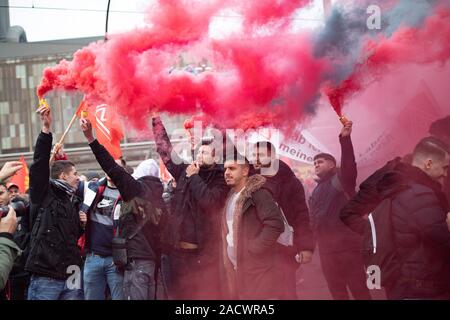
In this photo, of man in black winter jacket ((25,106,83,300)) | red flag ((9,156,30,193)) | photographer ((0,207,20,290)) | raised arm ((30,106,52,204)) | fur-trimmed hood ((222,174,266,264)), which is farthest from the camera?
red flag ((9,156,30,193))

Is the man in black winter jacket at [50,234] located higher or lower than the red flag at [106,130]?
lower

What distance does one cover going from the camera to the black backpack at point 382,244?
17.1ft

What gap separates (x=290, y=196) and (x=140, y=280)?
1.27 m

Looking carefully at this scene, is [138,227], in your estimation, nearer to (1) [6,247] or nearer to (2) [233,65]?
(2) [233,65]

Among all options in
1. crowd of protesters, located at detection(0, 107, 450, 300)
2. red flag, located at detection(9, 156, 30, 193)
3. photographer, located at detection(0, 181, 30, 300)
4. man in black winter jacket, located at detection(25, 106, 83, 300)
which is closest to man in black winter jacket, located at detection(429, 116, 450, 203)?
crowd of protesters, located at detection(0, 107, 450, 300)

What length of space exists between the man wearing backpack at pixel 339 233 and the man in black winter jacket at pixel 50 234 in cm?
185

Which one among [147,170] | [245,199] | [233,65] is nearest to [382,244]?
[245,199]

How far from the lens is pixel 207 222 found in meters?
5.88

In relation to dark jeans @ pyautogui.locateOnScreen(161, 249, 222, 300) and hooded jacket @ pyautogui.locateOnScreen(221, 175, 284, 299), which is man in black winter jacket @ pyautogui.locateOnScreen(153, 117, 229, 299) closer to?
dark jeans @ pyautogui.locateOnScreen(161, 249, 222, 300)

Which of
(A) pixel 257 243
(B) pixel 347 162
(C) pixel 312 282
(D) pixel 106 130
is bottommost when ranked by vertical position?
(C) pixel 312 282

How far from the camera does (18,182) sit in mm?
8461

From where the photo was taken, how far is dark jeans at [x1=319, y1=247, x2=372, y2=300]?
19.0 feet

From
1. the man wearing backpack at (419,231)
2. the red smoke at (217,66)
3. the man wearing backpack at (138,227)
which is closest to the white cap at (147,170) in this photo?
the man wearing backpack at (138,227)

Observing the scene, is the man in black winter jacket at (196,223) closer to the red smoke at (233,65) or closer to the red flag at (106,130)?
the red smoke at (233,65)
